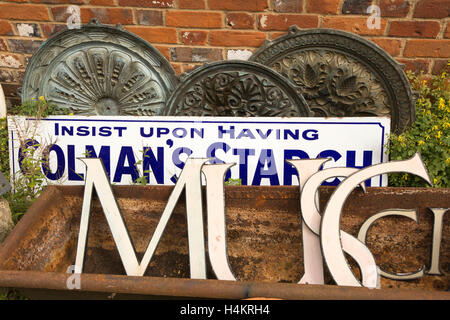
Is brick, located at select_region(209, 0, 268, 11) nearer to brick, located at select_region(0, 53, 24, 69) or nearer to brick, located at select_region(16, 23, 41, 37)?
brick, located at select_region(16, 23, 41, 37)

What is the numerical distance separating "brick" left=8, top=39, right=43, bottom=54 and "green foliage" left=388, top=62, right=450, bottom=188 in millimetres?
2224

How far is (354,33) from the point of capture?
6.47 feet

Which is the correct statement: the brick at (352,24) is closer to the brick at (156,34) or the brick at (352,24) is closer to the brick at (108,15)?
the brick at (156,34)

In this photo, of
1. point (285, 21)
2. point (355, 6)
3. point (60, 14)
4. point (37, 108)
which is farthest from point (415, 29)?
point (37, 108)

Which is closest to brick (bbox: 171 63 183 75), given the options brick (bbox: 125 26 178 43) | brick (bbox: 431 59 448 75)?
brick (bbox: 125 26 178 43)

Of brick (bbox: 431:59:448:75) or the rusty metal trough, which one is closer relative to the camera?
the rusty metal trough

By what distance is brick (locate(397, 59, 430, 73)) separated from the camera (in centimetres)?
202

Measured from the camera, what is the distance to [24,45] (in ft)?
7.11

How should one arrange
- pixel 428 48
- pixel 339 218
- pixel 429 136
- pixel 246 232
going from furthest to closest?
pixel 428 48 < pixel 429 136 < pixel 246 232 < pixel 339 218

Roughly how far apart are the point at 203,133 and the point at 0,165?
1.29 m

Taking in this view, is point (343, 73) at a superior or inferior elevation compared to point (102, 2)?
inferior

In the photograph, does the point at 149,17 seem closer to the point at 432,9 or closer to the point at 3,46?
the point at 3,46

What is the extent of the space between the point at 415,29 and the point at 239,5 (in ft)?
3.36
